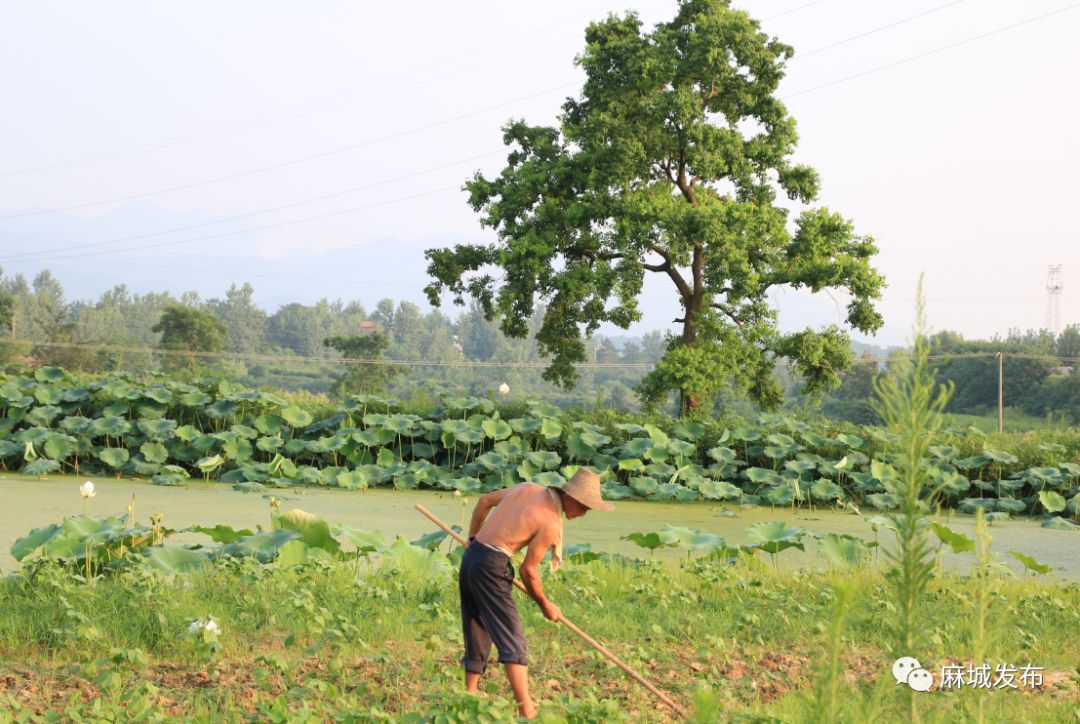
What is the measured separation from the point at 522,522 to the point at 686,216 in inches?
Result: 428

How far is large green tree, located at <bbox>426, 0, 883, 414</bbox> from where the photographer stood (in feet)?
47.8

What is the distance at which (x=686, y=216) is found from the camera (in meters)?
14.2

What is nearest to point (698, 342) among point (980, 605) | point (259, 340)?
point (980, 605)

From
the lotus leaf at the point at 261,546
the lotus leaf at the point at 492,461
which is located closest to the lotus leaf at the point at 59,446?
the lotus leaf at the point at 492,461

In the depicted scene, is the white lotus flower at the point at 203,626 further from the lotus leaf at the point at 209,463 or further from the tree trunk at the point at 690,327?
the tree trunk at the point at 690,327

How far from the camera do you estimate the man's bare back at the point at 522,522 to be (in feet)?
12.8

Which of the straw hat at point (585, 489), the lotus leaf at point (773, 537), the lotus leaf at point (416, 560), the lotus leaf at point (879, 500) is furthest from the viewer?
the lotus leaf at point (879, 500)

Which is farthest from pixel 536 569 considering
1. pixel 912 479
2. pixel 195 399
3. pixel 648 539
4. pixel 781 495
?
pixel 195 399

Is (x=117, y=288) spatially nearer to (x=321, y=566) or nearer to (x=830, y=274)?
(x=830, y=274)

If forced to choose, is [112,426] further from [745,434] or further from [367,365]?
[367,365]

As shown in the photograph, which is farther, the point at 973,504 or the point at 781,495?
the point at 781,495

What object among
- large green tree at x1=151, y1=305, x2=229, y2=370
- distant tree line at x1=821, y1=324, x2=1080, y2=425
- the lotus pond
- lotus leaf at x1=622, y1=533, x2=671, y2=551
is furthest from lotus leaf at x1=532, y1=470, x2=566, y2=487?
large green tree at x1=151, y1=305, x2=229, y2=370

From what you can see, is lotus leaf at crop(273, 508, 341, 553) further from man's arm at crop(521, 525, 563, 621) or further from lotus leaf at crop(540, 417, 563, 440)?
lotus leaf at crop(540, 417, 563, 440)

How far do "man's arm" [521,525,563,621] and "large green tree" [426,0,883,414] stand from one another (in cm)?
1043
